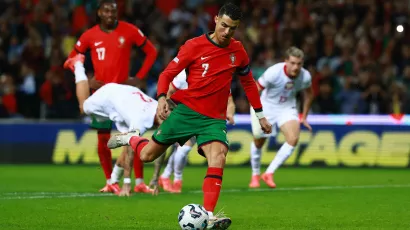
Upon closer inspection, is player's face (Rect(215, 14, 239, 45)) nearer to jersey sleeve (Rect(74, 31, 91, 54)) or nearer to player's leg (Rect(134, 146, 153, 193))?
player's leg (Rect(134, 146, 153, 193))

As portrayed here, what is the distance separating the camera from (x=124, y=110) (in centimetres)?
1210

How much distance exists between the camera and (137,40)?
1412 cm

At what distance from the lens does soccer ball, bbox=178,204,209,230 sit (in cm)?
857

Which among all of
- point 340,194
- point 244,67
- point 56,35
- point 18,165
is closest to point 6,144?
point 18,165

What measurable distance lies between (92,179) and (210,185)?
23.0ft

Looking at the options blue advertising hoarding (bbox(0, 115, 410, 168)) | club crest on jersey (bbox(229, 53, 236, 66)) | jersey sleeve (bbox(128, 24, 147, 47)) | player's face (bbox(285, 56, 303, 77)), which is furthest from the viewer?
blue advertising hoarding (bbox(0, 115, 410, 168))

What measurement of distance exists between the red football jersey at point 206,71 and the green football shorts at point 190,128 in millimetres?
69

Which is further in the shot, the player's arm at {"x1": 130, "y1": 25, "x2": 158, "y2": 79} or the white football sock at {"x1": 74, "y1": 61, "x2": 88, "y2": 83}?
the player's arm at {"x1": 130, "y1": 25, "x2": 158, "y2": 79}

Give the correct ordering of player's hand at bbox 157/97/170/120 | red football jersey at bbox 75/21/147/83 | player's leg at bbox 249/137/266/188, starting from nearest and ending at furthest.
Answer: player's hand at bbox 157/97/170/120, red football jersey at bbox 75/21/147/83, player's leg at bbox 249/137/266/188

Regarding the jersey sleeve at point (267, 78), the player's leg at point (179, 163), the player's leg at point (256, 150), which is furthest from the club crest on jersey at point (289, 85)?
the player's leg at point (179, 163)

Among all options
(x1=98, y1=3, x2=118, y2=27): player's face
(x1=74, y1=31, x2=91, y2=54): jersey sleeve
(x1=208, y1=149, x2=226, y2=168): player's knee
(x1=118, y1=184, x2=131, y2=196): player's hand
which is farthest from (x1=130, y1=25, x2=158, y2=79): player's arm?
(x1=208, y1=149, x2=226, y2=168): player's knee

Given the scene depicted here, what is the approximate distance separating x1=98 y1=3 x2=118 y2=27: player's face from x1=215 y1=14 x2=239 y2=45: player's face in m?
4.50

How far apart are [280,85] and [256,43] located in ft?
25.3

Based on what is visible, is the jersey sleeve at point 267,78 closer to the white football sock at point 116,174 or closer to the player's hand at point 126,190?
the white football sock at point 116,174
